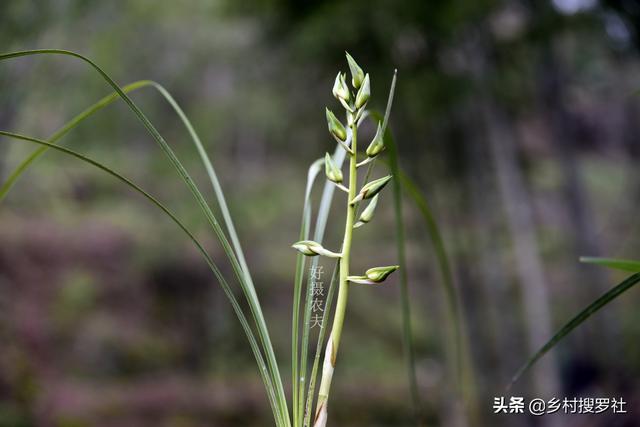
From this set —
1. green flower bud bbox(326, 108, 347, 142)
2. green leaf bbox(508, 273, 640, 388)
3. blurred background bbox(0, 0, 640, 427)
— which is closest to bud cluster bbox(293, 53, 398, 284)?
green flower bud bbox(326, 108, 347, 142)

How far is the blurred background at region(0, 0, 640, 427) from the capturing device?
3.77m

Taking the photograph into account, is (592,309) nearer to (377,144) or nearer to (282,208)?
(377,144)

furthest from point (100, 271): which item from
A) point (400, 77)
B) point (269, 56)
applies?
point (400, 77)

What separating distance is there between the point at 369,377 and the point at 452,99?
5287 mm

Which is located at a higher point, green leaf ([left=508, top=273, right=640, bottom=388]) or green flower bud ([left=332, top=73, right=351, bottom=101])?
green flower bud ([left=332, top=73, right=351, bottom=101])

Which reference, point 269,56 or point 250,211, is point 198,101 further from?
point 269,56

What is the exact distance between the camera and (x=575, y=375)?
5.30 metres

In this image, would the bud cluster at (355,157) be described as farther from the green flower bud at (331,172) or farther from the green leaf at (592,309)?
the green leaf at (592,309)

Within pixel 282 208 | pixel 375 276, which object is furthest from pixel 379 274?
pixel 282 208

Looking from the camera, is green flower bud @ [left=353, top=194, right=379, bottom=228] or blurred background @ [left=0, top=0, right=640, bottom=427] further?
blurred background @ [left=0, top=0, right=640, bottom=427]

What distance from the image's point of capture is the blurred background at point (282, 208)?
377cm

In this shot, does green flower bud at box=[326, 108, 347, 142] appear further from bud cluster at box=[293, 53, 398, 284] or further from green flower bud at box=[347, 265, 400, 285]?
green flower bud at box=[347, 265, 400, 285]

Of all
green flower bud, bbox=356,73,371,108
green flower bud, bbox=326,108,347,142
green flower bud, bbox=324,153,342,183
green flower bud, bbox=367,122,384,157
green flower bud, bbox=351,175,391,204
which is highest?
green flower bud, bbox=356,73,371,108

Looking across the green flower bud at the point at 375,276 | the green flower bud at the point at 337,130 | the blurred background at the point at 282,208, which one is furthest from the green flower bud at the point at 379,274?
the blurred background at the point at 282,208
